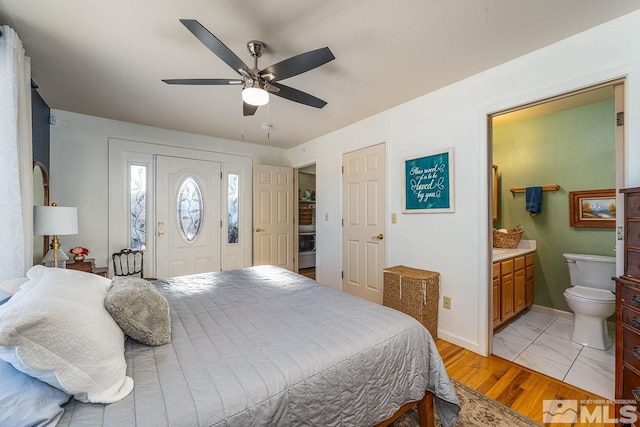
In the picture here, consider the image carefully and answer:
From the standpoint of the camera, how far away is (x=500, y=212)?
11.7 feet

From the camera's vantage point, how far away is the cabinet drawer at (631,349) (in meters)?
1.36

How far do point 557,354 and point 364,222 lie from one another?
215cm

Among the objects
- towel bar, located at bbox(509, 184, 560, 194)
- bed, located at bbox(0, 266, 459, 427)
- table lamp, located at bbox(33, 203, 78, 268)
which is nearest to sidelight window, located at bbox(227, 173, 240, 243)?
table lamp, located at bbox(33, 203, 78, 268)

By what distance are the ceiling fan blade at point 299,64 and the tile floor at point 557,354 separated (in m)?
2.72

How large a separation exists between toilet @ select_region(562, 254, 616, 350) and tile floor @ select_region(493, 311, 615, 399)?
108mm

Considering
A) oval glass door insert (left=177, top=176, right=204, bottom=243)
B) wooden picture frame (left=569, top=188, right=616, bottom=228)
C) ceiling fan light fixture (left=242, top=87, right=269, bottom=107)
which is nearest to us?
ceiling fan light fixture (left=242, top=87, right=269, bottom=107)

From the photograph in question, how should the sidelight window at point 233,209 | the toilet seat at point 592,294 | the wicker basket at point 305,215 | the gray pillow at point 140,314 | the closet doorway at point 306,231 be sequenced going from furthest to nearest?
the wicker basket at point 305,215, the closet doorway at point 306,231, the sidelight window at point 233,209, the toilet seat at point 592,294, the gray pillow at point 140,314

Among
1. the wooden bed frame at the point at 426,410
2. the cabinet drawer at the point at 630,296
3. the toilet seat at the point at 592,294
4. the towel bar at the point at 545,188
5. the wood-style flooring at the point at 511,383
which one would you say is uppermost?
the towel bar at the point at 545,188

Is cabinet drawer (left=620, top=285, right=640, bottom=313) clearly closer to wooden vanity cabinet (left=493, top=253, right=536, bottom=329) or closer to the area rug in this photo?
the area rug

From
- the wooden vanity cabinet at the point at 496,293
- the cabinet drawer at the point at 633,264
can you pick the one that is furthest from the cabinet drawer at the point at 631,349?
the wooden vanity cabinet at the point at 496,293

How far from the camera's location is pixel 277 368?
0.99 metres

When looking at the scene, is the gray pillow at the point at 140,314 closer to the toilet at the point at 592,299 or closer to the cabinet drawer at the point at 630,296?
the cabinet drawer at the point at 630,296

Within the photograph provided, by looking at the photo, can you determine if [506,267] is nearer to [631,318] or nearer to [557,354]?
[557,354]

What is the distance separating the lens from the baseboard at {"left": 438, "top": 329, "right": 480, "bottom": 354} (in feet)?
7.63
